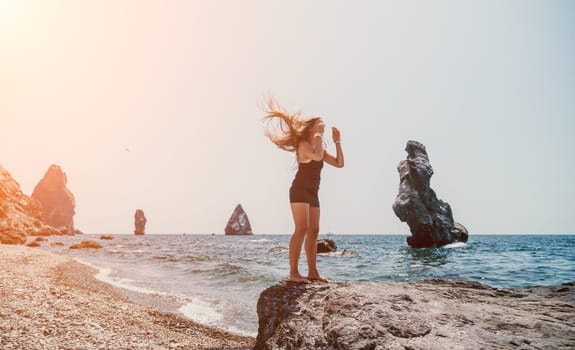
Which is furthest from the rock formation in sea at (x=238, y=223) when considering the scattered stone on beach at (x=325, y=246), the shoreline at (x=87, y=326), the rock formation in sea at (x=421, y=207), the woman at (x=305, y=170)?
the woman at (x=305, y=170)

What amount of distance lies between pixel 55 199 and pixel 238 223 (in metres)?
87.6

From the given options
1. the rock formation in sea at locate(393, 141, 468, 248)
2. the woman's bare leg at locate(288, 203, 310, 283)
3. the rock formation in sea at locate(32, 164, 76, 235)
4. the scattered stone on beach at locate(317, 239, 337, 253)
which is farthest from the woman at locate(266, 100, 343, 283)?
the rock formation in sea at locate(32, 164, 76, 235)

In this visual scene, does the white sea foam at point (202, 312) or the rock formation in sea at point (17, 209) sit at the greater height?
the rock formation in sea at point (17, 209)

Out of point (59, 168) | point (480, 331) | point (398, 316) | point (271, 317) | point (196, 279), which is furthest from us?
point (59, 168)

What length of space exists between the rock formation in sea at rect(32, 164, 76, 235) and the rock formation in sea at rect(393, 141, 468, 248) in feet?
545

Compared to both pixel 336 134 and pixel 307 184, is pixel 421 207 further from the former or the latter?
pixel 307 184

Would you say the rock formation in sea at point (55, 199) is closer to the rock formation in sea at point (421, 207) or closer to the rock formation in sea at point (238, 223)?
the rock formation in sea at point (238, 223)

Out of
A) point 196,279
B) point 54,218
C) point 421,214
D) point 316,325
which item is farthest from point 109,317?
point 54,218

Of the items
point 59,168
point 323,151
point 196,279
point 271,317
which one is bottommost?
point 196,279

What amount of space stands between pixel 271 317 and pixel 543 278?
18.9m

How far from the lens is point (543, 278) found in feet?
62.3

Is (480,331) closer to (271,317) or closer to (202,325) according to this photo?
(271,317)

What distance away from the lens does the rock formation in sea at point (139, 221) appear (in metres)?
172

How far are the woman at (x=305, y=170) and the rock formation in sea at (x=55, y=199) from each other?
632 feet
